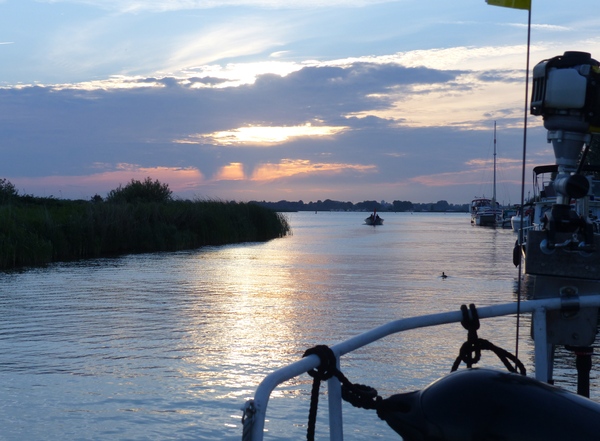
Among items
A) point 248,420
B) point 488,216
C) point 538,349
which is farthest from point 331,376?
point 488,216

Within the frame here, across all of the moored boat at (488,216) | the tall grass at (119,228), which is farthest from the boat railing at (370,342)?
the moored boat at (488,216)

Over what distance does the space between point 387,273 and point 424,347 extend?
12325 mm

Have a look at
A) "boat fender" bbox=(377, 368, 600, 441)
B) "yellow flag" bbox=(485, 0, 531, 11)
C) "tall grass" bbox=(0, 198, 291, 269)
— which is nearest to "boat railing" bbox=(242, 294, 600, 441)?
"boat fender" bbox=(377, 368, 600, 441)

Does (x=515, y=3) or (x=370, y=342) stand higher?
(x=515, y=3)

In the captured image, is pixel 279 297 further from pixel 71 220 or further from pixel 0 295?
pixel 71 220

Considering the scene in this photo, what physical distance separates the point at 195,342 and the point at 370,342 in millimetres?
8286

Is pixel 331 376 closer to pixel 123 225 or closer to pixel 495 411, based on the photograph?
pixel 495 411

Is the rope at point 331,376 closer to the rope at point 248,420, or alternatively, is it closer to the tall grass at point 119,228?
the rope at point 248,420

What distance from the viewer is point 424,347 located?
10.1m

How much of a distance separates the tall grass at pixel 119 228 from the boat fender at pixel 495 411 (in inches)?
871

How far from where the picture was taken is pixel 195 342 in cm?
1048

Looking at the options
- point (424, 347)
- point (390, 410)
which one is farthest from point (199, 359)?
point (390, 410)

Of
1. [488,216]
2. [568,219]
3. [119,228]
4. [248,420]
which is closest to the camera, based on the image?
[248,420]

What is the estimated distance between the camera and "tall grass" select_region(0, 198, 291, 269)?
23.8 m
